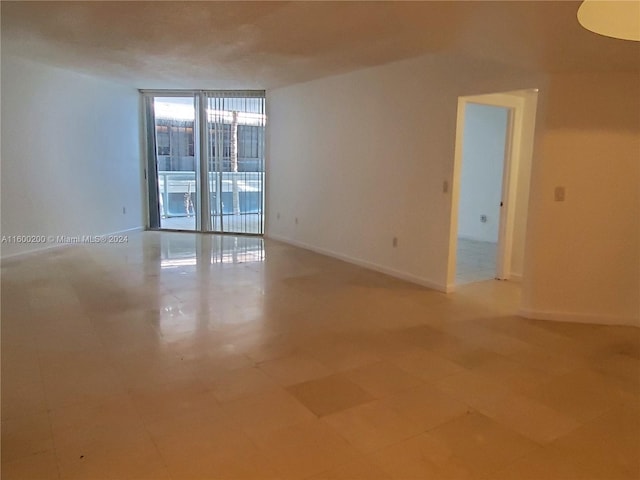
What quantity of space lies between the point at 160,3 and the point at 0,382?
267cm

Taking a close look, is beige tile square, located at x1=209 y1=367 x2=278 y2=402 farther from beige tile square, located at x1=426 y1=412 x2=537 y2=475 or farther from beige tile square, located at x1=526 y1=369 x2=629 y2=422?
beige tile square, located at x1=526 y1=369 x2=629 y2=422

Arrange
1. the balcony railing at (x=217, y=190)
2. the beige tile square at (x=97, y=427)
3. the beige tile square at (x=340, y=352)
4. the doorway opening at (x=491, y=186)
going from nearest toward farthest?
1. the beige tile square at (x=97, y=427)
2. the beige tile square at (x=340, y=352)
3. the doorway opening at (x=491, y=186)
4. the balcony railing at (x=217, y=190)

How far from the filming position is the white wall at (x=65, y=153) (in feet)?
18.9

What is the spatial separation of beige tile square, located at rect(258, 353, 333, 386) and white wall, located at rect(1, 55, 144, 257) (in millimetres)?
4576

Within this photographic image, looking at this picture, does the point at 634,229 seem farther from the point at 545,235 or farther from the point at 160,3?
the point at 160,3

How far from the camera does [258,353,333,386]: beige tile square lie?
2.85 metres

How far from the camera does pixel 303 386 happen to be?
2.75m

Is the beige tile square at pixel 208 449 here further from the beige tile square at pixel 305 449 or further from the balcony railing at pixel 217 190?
the balcony railing at pixel 217 190

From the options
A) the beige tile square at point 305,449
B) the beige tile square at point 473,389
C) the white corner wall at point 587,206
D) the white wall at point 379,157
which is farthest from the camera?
the white wall at point 379,157

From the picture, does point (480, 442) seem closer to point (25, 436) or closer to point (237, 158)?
point (25, 436)

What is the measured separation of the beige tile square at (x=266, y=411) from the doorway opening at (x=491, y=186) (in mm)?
2773

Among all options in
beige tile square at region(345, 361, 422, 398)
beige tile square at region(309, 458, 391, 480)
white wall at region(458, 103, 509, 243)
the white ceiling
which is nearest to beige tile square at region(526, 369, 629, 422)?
beige tile square at region(345, 361, 422, 398)

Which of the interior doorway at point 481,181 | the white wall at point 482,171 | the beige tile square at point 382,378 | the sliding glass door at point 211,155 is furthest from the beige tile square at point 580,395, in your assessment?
the sliding glass door at point 211,155

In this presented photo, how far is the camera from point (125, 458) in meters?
2.04
